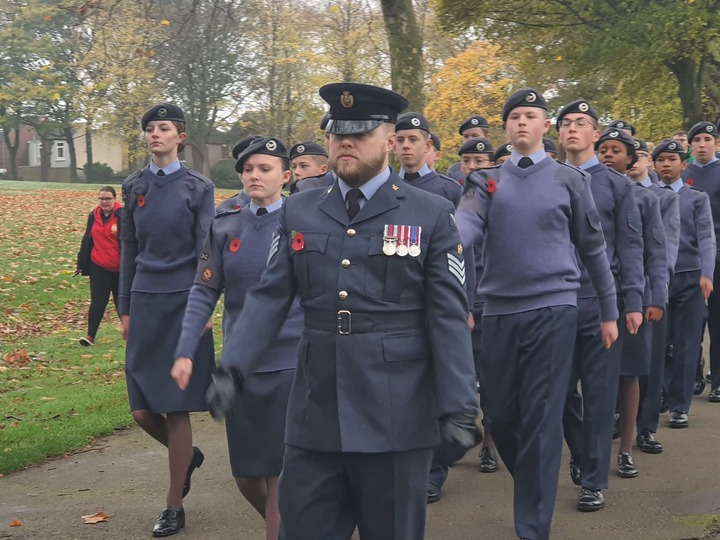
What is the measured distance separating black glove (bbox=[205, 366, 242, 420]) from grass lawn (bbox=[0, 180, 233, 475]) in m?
4.86

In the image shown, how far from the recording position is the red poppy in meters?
4.21

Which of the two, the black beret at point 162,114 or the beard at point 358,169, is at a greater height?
the black beret at point 162,114

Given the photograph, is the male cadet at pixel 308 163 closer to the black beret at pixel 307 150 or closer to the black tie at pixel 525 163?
the black beret at pixel 307 150

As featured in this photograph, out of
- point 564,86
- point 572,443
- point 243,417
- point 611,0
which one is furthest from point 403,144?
point 564,86

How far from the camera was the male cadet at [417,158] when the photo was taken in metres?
7.93

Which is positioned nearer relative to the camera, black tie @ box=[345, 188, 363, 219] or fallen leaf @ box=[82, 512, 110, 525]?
black tie @ box=[345, 188, 363, 219]

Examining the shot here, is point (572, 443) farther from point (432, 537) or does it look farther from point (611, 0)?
point (611, 0)

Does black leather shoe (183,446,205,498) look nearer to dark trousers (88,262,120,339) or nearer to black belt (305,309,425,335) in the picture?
black belt (305,309,425,335)

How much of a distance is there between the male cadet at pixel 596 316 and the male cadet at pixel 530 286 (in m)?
0.87

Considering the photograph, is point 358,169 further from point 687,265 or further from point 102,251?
point 102,251

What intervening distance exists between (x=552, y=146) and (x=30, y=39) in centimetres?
5854

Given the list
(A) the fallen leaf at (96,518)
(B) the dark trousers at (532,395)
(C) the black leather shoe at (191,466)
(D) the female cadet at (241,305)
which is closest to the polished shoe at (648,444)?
(B) the dark trousers at (532,395)

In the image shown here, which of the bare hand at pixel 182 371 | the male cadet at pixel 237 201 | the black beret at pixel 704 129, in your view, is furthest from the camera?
the black beret at pixel 704 129

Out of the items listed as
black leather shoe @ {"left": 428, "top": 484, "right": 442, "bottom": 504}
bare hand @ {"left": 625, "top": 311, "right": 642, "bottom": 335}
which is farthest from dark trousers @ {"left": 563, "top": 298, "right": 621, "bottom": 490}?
black leather shoe @ {"left": 428, "top": 484, "right": 442, "bottom": 504}
